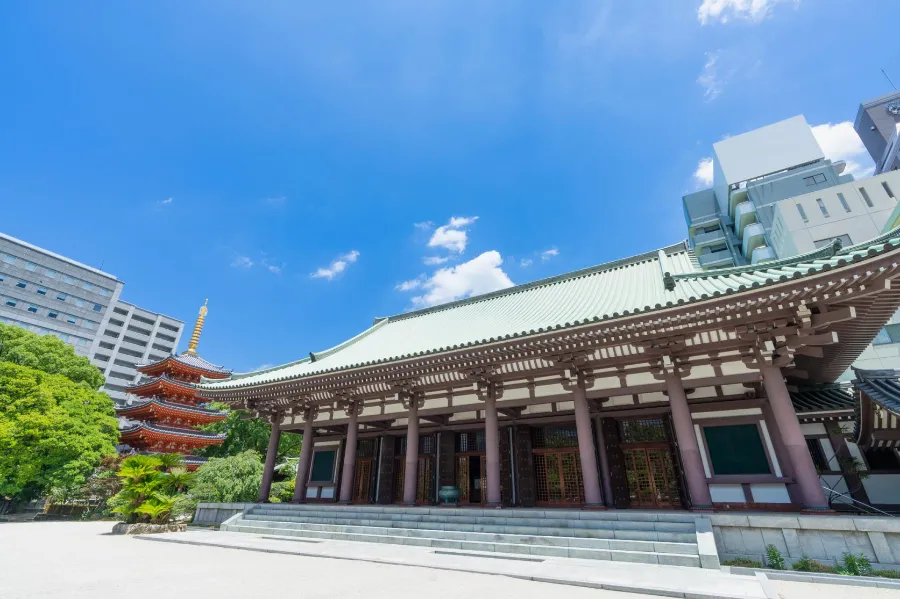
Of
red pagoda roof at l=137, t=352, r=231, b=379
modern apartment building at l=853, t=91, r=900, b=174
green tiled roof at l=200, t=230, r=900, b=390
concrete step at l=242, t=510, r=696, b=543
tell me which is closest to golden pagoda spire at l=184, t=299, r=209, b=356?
red pagoda roof at l=137, t=352, r=231, b=379

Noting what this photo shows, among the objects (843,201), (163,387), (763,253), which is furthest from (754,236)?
(163,387)

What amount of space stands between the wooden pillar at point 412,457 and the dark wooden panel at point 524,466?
344 cm

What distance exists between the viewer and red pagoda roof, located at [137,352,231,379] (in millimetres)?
28609

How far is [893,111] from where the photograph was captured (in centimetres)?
5497

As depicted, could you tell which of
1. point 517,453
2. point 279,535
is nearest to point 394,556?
point 279,535

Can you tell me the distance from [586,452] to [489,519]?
2.98m

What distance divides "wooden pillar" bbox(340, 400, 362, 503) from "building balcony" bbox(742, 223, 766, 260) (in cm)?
4472

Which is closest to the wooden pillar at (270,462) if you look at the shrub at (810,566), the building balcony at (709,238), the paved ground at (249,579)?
the paved ground at (249,579)

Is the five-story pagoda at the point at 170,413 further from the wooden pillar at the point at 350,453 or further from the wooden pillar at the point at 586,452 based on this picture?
the wooden pillar at the point at 586,452

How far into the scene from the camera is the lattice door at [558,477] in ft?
41.0

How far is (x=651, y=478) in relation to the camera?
11.7 meters

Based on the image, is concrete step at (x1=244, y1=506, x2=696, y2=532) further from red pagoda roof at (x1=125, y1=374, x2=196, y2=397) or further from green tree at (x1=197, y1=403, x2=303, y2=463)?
green tree at (x1=197, y1=403, x2=303, y2=463)

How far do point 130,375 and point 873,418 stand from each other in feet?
304

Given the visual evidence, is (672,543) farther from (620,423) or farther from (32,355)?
(32,355)
